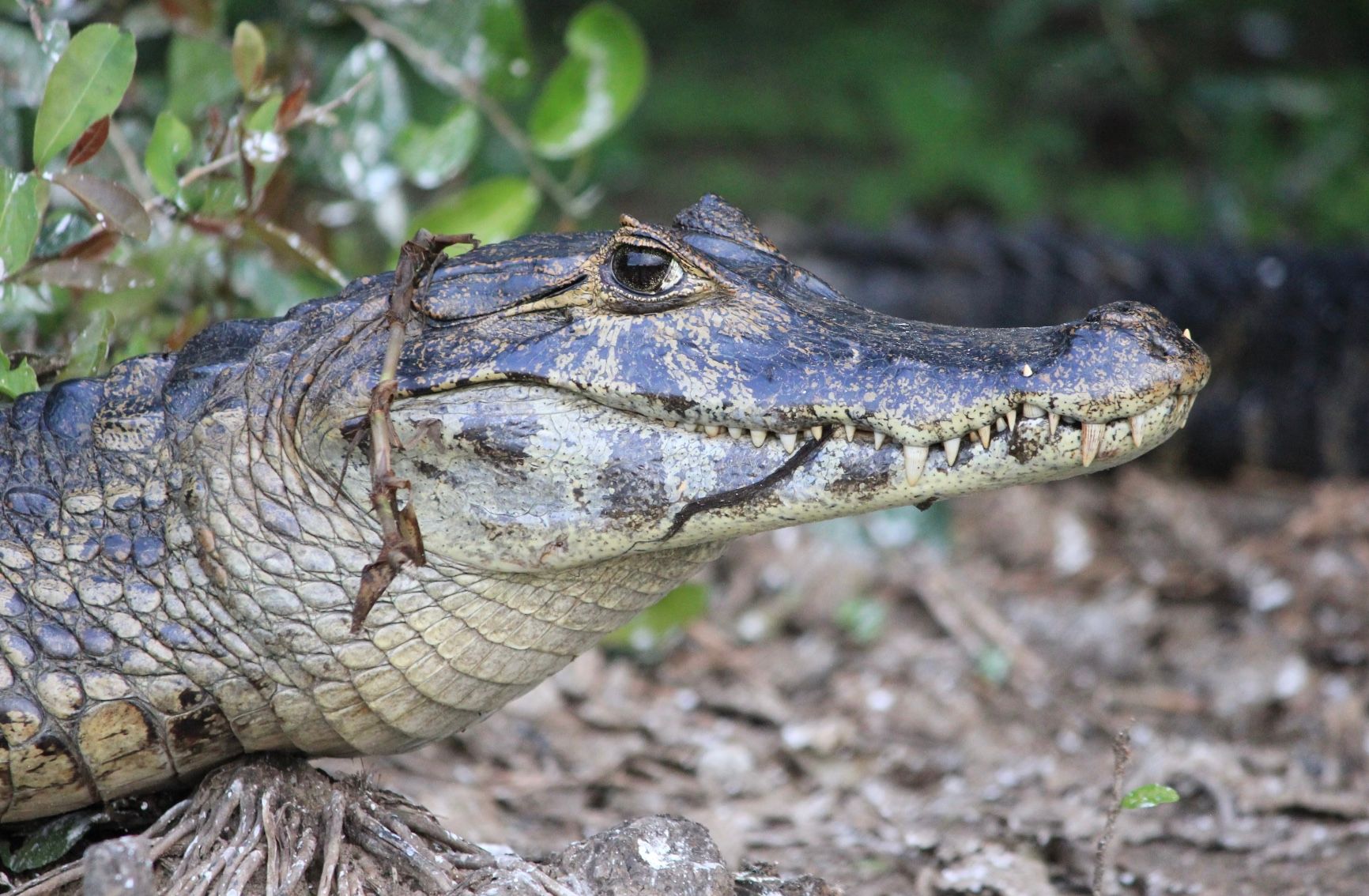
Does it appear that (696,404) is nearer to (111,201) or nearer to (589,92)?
(111,201)

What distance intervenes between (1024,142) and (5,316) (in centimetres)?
539

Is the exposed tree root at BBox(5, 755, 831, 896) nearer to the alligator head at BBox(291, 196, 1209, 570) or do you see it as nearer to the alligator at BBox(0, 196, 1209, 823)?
the alligator at BBox(0, 196, 1209, 823)

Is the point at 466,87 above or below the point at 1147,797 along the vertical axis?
above

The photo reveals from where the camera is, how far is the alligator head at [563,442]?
2.03m

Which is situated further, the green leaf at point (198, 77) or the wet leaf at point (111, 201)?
the green leaf at point (198, 77)

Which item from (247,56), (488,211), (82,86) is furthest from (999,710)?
(82,86)

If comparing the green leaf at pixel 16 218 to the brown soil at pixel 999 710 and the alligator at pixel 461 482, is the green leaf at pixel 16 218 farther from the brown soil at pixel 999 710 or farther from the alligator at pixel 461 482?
the brown soil at pixel 999 710

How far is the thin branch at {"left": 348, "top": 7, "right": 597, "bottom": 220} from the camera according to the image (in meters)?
3.74

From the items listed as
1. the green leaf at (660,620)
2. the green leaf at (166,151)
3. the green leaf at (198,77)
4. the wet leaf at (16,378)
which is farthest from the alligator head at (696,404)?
the green leaf at (660,620)

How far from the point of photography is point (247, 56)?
112 inches

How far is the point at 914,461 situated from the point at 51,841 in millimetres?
1562

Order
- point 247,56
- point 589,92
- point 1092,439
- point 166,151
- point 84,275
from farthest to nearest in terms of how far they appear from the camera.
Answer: point 589,92 < point 247,56 < point 166,151 < point 84,275 < point 1092,439

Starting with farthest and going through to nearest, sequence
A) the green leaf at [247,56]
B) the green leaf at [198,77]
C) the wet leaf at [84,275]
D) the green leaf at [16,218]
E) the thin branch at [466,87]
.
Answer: the thin branch at [466,87] < the green leaf at [198,77] < the green leaf at [247,56] < the wet leaf at [84,275] < the green leaf at [16,218]

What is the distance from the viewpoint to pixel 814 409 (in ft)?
6.74
